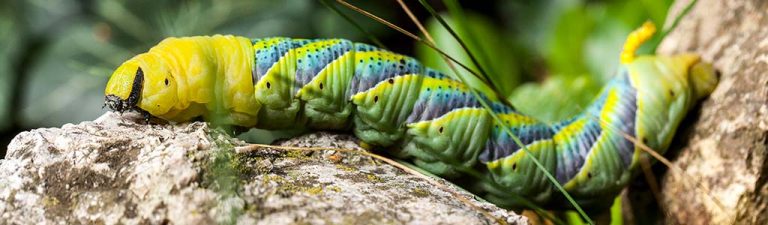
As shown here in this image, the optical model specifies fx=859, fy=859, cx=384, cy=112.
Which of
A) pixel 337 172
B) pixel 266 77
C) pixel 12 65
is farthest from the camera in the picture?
pixel 12 65

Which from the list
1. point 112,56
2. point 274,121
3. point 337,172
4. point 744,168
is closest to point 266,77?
point 274,121

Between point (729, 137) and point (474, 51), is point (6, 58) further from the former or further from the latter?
point (729, 137)

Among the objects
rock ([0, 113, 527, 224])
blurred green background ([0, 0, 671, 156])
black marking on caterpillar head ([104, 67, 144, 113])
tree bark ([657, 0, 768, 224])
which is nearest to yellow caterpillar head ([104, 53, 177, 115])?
black marking on caterpillar head ([104, 67, 144, 113])

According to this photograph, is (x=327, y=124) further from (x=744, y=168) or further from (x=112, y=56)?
(x=112, y=56)

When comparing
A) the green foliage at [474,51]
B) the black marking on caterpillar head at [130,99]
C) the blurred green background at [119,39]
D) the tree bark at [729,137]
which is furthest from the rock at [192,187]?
the blurred green background at [119,39]

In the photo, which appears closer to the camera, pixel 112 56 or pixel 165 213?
pixel 165 213

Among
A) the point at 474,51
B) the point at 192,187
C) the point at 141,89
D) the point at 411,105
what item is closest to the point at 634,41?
the point at 411,105
